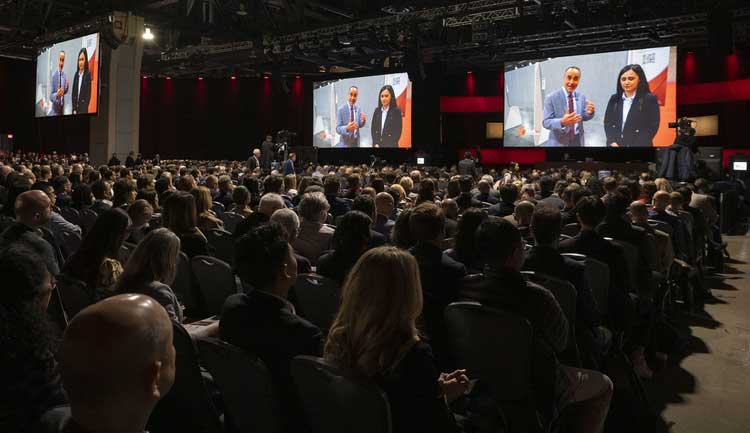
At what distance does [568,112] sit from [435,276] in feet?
49.0

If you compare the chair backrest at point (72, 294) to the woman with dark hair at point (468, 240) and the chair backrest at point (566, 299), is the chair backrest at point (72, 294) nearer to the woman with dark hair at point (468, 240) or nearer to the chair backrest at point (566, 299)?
the woman with dark hair at point (468, 240)

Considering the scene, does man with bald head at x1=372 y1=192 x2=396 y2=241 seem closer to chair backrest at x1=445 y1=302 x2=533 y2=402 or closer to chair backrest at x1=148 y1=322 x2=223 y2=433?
chair backrest at x1=445 y1=302 x2=533 y2=402

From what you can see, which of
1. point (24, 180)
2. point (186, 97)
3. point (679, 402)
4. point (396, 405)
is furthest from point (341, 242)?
point (186, 97)

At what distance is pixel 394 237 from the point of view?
398 centimetres

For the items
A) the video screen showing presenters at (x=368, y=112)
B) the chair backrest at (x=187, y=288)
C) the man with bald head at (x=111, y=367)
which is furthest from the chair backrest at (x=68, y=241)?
the video screen showing presenters at (x=368, y=112)

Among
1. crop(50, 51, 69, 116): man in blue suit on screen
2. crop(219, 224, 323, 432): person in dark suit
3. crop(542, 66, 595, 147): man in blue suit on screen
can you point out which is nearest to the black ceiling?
crop(50, 51, 69, 116): man in blue suit on screen

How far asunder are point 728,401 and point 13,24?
69.9ft

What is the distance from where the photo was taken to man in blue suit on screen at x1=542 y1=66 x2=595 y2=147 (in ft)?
54.5

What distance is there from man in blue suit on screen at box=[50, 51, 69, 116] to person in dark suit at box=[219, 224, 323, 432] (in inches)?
710

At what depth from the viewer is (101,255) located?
323cm

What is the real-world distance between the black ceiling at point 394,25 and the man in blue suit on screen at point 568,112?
1.29 m

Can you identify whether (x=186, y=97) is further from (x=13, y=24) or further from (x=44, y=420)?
(x=44, y=420)

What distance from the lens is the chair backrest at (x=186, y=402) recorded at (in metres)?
2.18

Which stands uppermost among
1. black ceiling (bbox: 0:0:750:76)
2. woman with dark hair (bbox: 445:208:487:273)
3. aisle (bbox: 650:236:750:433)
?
black ceiling (bbox: 0:0:750:76)
